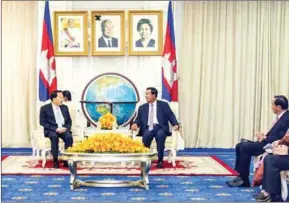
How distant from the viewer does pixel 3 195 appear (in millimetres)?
5309

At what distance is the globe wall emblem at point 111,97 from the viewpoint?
988 centimetres

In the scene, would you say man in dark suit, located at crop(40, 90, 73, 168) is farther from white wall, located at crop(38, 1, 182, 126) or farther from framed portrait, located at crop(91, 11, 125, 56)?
framed portrait, located at crop(91, 11, 125, 56)

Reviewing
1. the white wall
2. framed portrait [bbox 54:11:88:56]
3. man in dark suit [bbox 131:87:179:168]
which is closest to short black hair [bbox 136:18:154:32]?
the white wall

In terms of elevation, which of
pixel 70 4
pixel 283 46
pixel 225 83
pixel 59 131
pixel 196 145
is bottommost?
pixel 196 145

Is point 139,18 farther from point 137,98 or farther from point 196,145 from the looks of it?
point 196,145

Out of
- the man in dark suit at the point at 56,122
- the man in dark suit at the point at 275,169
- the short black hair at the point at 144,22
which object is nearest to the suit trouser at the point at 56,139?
the man in dark suit at the point at 56,122

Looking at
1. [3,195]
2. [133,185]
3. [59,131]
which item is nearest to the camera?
[3,195]

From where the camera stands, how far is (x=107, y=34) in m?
9.94

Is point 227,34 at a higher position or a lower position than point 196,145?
higher

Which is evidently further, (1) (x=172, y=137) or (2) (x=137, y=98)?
(2) (x=137, y=98)

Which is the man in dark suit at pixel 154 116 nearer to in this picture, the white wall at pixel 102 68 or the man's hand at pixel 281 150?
the white wall at pixel 102 68

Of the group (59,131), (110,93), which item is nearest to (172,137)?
(59,131)

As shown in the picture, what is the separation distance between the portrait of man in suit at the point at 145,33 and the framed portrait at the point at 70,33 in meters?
1.09

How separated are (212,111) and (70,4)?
3.73m
